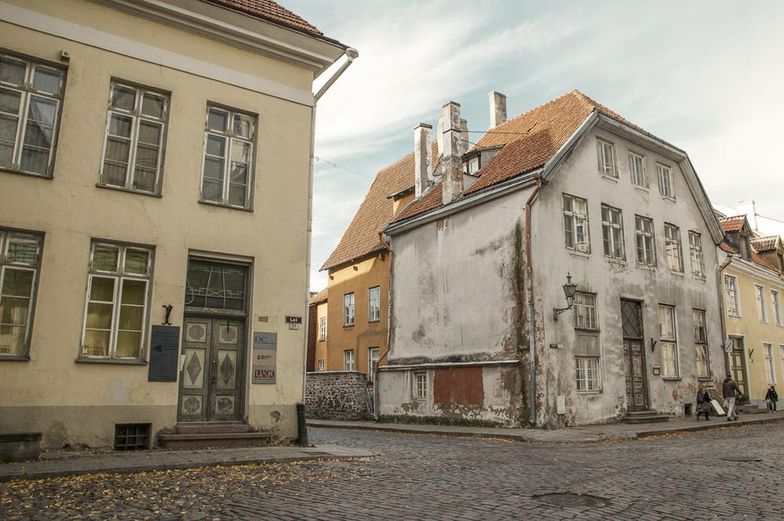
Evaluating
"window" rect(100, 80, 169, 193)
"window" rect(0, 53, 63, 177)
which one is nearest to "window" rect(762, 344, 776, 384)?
"window" rect(100, 80, 169, 193)

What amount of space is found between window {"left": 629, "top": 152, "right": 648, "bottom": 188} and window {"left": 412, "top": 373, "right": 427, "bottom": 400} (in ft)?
34.3

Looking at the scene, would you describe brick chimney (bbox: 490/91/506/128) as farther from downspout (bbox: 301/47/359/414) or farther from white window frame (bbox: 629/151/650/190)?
downspout (bbox: 301/47/359/414)

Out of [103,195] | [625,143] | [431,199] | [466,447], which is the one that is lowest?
[466,447]

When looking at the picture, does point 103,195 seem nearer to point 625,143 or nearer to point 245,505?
point 245,505

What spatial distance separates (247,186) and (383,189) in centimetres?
1838

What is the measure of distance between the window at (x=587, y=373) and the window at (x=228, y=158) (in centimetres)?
1134

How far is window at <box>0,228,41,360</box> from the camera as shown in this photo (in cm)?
995

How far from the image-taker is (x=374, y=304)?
2678 cm

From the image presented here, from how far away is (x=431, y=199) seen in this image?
23688 millimetres

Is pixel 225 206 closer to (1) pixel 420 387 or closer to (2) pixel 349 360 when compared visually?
(1) pixel 420 387

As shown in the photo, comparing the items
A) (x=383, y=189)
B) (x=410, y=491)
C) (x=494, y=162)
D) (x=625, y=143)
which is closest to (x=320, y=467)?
(x=410, y=491)

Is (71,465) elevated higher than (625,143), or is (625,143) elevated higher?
(625,143)

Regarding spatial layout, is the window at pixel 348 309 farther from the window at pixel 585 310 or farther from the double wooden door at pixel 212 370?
the double wooden door at pixel 212 370

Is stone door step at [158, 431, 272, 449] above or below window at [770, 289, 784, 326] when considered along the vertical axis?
below
